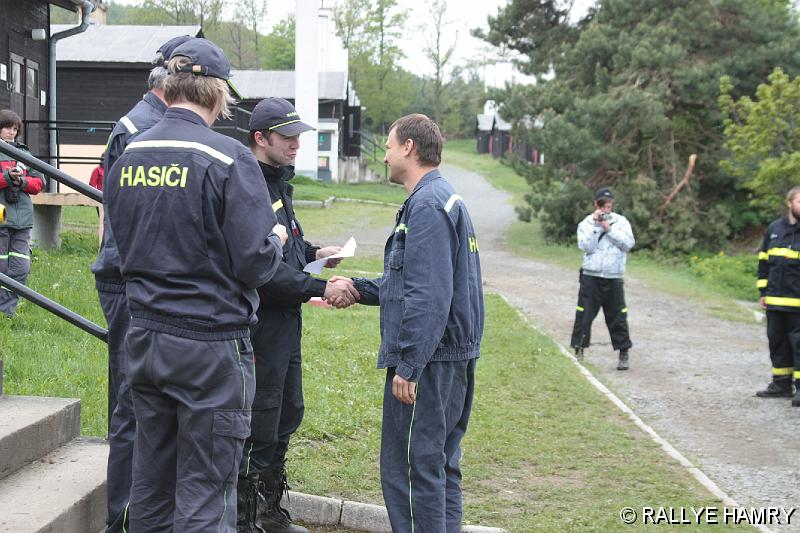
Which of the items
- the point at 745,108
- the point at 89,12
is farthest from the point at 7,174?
the point at 745,108

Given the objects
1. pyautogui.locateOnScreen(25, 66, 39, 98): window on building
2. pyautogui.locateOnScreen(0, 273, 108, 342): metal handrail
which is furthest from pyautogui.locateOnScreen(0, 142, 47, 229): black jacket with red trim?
pyautogui.locateOnScreen(25, 66, 39, 98): window on building

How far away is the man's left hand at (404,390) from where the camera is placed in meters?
4.34

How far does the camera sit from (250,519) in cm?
470

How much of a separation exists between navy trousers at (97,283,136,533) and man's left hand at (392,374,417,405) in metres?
1.20

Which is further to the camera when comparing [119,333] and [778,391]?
[778,391]

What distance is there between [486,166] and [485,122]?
771 inches

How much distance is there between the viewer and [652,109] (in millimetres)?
25078

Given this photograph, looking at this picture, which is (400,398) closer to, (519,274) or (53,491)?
(53,491)

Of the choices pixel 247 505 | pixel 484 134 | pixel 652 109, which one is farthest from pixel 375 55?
pixel 247 505

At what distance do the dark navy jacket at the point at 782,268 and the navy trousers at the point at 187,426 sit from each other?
24.7 feet

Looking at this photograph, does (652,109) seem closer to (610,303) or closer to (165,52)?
(610,303)

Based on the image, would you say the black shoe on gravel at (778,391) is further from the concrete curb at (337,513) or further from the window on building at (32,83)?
the window on building at (32,83)

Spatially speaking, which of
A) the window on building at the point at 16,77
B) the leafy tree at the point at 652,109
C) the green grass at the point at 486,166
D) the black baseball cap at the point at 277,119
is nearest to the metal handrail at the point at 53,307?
the black baseball cap at the point at 277,119

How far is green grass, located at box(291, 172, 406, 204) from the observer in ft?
119
